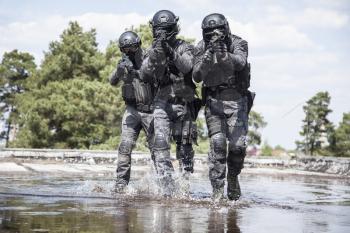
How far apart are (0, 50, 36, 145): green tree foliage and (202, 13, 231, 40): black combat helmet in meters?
43.8

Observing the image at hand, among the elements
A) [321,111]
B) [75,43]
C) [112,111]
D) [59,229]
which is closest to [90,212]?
[59,229]

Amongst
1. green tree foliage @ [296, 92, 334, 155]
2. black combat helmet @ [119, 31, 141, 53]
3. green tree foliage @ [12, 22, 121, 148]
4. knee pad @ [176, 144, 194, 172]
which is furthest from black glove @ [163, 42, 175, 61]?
green tree foliage @ [296, 92, 334, 155]

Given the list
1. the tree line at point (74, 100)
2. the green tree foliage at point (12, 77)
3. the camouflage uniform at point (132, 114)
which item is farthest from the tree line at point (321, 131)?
the camouflage uniform at point (132, 114)

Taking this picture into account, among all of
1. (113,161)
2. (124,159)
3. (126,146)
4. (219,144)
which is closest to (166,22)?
(219,144)

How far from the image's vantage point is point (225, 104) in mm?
6715

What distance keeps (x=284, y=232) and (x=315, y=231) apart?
10.9 inches

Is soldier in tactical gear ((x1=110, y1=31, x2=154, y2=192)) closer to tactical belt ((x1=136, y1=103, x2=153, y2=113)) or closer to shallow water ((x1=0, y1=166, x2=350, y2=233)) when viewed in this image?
tactical belt ((x1=136, y1=103, x2=153, y2=113))

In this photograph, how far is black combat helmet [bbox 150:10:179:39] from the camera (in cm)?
698

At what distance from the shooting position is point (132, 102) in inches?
318

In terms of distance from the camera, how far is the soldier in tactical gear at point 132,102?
784cm

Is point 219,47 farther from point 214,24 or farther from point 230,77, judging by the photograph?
point 230,77

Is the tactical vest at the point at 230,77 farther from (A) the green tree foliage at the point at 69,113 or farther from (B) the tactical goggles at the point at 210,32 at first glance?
(A) the green tree foliage at the point at 69,113

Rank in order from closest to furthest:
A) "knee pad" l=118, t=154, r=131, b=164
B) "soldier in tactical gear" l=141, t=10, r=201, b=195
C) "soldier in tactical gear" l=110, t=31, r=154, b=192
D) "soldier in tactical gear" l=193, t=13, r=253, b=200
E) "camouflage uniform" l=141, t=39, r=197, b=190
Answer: "soldier in tactical gear" l=193, t=13, r=253, b=200 < "soldier in tactical gear" l=141, t=10, r=201, b=195 < "camouflage uniform" l=141, t=39, r=197, b=190 < "soldier in tactical gear" l=110, t=31, r=154, b=192 < "knee pad" l=118, t=154, r=131, b=164

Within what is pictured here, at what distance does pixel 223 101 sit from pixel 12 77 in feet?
150
